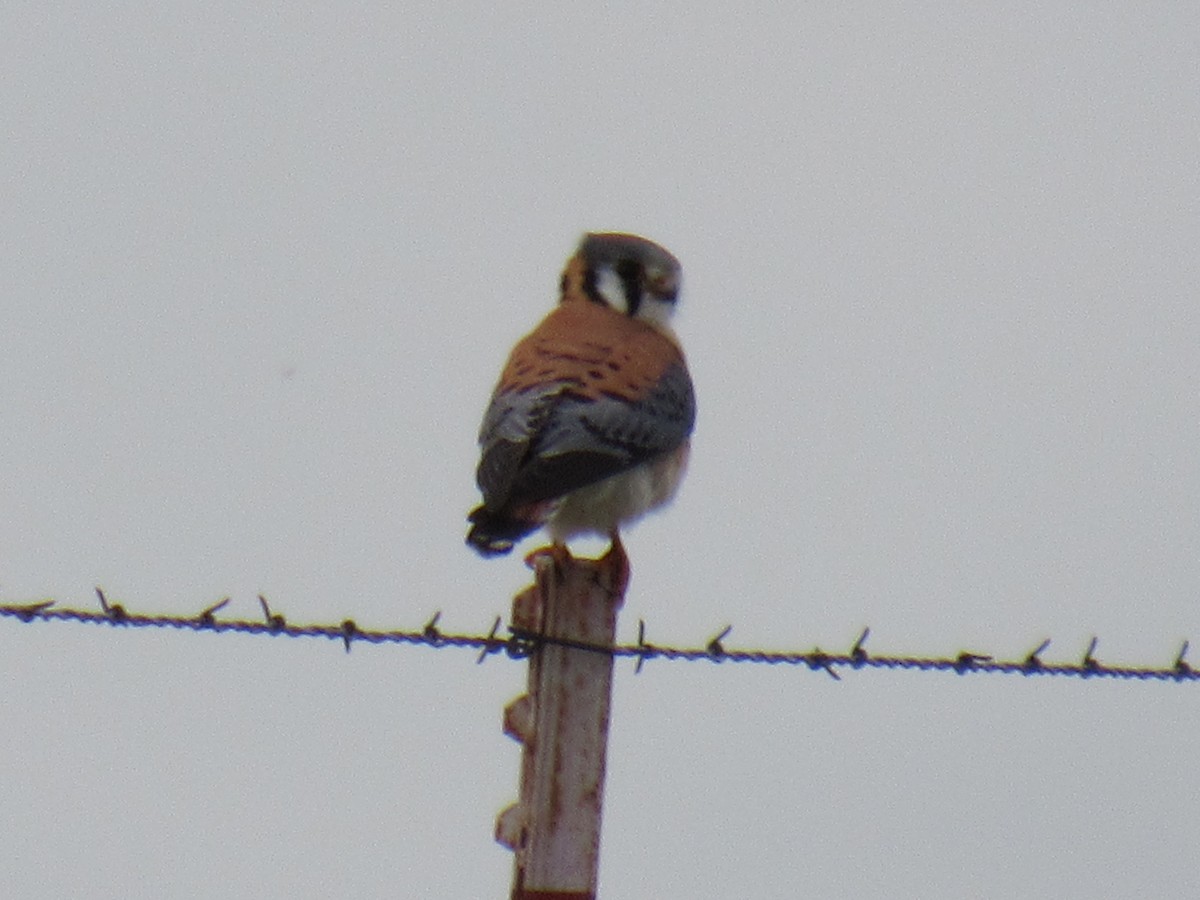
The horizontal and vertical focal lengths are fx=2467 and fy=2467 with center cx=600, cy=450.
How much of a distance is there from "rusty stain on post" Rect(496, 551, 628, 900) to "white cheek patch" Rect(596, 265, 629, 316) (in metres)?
3.75

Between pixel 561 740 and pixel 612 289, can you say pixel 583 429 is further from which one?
pixel 561 740

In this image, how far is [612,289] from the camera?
796 cm

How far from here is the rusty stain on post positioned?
405 centimetres

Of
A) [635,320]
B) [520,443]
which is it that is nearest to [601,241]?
[635,320]

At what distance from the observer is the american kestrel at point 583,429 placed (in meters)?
6.00

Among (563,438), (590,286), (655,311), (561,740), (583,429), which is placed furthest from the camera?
(590,286)

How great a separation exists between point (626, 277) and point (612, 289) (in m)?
0.06

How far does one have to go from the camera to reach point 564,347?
275 inches

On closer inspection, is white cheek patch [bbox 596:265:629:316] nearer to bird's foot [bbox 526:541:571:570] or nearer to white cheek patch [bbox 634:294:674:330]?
white cheek patch [bbox 634:294:674:330]

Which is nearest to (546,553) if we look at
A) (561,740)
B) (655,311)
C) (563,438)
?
(563,438)

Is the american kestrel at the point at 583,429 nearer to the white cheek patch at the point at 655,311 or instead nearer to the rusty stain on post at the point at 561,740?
the white cheek patch at the point at 655,311

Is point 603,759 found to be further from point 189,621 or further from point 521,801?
point 189,621

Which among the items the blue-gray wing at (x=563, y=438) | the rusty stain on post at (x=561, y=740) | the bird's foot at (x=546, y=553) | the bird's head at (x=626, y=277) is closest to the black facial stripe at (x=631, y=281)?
the bird's head at (x=626, y=277)

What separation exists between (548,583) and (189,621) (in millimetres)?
602
